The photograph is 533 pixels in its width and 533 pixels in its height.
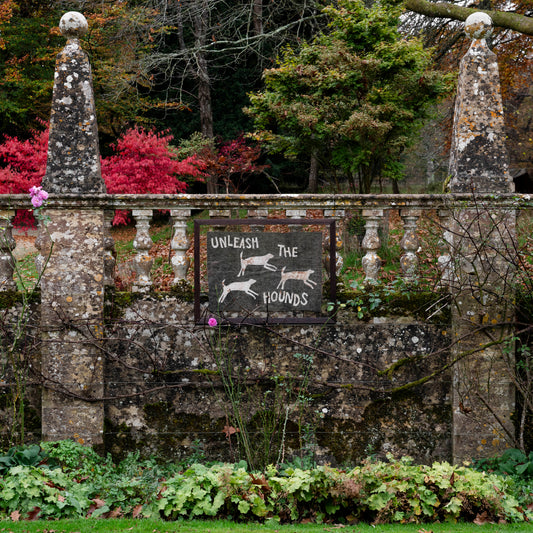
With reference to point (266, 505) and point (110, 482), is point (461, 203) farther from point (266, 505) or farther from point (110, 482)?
point (110, 482)

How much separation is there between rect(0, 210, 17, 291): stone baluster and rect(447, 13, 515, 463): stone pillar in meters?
3.85

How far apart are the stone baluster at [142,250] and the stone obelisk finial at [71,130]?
1.49 ft

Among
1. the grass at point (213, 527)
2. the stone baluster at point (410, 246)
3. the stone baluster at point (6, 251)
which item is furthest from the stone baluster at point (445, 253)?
the stone baluster at point (6, 251)

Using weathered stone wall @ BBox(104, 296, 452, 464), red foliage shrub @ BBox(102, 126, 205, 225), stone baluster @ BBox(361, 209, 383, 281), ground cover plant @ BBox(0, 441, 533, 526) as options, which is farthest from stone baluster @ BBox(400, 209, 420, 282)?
red foliage shrub @ BBox(102, 126, 205, 225)

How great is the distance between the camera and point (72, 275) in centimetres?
468

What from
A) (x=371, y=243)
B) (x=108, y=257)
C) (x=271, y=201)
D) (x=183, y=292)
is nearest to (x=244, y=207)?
(x=271, y=201)

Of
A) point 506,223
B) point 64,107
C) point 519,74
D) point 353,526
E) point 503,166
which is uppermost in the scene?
point 519,74

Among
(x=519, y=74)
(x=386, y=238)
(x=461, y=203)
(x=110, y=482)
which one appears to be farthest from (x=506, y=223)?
(x=519, y=74)

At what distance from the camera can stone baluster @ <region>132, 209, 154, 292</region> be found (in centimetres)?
473

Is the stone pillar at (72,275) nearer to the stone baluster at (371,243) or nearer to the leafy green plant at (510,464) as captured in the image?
the stone baluster at (371,243)

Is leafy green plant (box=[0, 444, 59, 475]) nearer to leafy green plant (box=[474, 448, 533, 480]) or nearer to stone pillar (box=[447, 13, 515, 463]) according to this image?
stone pillar (box=[447, 13, 515, 463])

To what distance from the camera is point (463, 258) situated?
4.79 meters

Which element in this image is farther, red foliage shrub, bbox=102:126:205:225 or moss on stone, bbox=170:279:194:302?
red foliage shrub, bbox=102:126:205:225

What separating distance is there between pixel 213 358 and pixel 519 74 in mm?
14925
